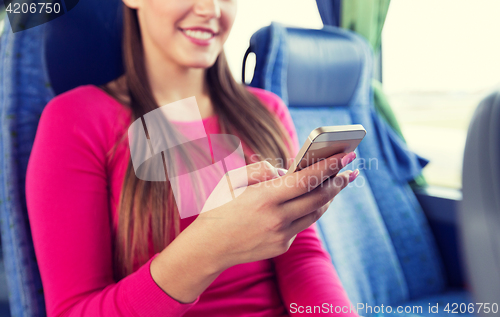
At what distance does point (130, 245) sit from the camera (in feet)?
1.86

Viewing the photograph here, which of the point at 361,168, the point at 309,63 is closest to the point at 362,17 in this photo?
the point at 309,63

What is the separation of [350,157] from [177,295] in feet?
0.96

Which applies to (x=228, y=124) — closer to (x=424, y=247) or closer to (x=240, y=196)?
(x=240, y=196)

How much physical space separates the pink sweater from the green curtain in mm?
877

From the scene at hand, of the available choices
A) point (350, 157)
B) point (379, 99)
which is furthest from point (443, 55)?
point (350, 157)

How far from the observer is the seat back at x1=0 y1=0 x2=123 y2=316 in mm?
529

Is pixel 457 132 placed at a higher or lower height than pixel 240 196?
lower

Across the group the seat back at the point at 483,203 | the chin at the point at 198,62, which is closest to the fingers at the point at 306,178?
the seat back at the point at 483,203

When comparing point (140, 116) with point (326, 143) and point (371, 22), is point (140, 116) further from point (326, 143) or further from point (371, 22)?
point (371, 22)

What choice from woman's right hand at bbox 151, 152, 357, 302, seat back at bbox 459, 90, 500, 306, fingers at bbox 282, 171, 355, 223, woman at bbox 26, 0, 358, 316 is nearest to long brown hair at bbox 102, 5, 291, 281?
woman at bbox 26, 0, 358, 316

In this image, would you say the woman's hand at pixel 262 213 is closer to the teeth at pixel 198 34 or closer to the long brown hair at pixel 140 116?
the long brown hair at pixel 140 116

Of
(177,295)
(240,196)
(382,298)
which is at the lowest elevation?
(382,298)

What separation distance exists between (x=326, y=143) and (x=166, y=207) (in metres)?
0.31

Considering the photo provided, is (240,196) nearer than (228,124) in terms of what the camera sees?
Yes
